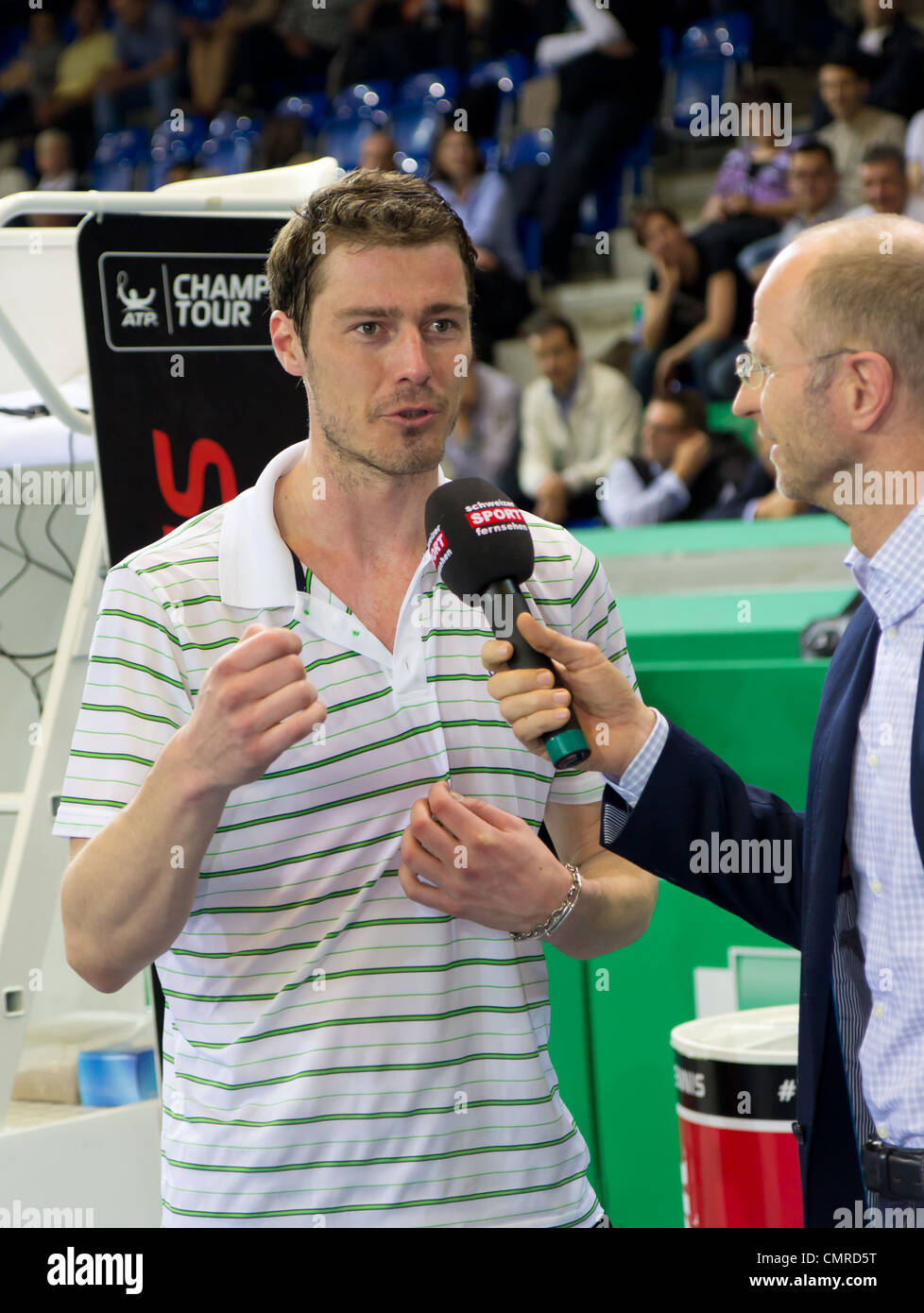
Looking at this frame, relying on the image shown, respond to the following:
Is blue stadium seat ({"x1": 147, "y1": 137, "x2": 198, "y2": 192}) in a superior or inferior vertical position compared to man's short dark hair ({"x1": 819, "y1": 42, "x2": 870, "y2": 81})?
superior

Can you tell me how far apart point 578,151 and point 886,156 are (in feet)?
7.55

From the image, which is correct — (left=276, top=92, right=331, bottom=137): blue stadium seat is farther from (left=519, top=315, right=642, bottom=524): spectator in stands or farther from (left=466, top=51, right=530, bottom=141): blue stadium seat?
(left=519, top=315, right=642, bottom=524): spectator in stands

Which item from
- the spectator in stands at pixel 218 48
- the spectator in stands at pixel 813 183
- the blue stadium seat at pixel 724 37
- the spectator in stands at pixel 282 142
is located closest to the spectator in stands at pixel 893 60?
the spectator in stands at pixel 813 183

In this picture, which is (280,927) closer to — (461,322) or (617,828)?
(617,828)

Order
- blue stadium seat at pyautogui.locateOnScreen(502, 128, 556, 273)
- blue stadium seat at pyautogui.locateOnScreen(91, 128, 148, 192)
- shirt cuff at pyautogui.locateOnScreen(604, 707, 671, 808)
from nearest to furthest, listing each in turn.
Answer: shirt cuff at pyautogui.locateOnScreen(604, 707, 671, 808), blue stadium seat at pyautogui.locateOnScreen(502, 128, 556, 273), blue stadium seat at pyautogui.locateOnScreen(91, 128, 148, 192)

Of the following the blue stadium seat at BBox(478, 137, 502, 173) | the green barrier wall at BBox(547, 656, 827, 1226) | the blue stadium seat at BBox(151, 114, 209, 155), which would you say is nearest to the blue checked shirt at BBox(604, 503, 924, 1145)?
the green barrier wall at BBox(547, 656, 827, 1226)

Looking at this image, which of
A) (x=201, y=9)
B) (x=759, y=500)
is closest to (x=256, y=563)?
(x=759, y=500)

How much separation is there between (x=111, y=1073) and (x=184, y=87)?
8676mm

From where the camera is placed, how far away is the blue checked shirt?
1.45m

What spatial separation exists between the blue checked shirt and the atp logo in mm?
1204

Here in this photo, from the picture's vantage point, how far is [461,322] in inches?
61.9

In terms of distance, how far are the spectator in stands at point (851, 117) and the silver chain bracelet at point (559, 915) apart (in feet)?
17.4

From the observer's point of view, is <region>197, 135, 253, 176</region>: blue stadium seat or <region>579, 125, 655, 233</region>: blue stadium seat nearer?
<region>579, 125, 655, 233</region>: blue stadium seat

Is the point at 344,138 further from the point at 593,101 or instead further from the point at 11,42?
the point at 11,42
